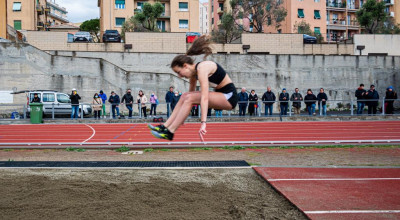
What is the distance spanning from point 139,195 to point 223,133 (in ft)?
34.1

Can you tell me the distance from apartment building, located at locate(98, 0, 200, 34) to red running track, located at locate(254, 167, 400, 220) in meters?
49.8

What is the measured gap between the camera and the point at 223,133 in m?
17.5

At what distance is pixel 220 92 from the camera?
5.55 m

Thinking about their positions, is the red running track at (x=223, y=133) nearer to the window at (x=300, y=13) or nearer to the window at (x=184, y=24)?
the window at (x=184, y=24)

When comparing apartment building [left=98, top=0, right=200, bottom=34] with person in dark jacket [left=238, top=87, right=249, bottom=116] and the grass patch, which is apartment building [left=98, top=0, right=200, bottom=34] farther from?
the grass patch

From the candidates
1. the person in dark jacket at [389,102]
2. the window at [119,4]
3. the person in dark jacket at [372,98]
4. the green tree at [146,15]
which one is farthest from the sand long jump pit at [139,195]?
the window at [119,4]

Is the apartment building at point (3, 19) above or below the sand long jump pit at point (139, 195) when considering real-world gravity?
above

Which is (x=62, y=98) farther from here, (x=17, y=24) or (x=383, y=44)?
(x=17, y=24)

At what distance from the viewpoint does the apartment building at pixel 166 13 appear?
2228 inches

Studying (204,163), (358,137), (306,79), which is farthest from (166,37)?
(204,163)

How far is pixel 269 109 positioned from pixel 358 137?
21.3 ft

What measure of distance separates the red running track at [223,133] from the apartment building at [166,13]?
39575mm

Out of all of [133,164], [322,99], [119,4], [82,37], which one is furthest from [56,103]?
[119,4]

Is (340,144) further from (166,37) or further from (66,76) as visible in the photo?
(166,37)
